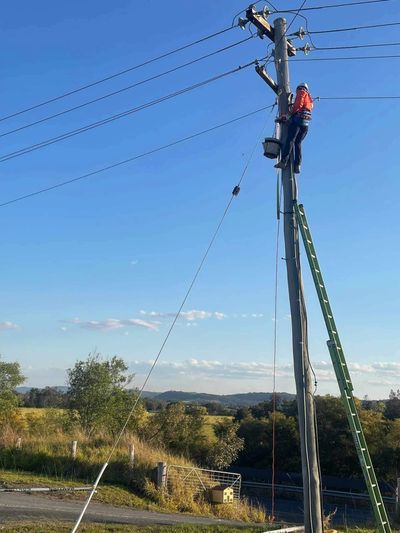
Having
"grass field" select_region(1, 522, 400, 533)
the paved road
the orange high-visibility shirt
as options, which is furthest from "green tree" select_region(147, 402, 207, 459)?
the orange high-visibility shirt

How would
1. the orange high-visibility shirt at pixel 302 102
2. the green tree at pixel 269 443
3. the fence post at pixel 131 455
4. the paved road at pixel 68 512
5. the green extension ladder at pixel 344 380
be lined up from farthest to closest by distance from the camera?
the green tree at pixel 269 443, the fence post at pixel 131 455, the paved road at pixel 68 512, the orange high-visibility shirt at pixel 302 102, the green extension ladder at pixel 344 380

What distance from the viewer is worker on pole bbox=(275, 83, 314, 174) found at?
26.1ft

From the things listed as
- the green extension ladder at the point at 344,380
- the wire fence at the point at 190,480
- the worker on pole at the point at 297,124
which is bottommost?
the wire fence at the point at 190,480

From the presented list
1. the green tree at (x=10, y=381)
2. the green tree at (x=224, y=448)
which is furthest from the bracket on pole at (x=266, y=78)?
the green tree at (x=10, y=381)

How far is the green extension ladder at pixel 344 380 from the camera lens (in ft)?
22.9

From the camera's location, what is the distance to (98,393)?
40.0m

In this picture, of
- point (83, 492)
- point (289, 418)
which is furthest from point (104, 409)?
point (83, 492)

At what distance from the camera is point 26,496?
1277 cm

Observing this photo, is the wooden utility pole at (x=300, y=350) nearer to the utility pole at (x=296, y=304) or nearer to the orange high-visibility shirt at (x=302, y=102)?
the utility pole at (x=296, y=304)

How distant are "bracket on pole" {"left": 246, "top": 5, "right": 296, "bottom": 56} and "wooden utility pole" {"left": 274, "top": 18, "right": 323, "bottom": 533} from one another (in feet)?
1.37

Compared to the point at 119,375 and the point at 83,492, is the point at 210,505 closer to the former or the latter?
the point at 83,492

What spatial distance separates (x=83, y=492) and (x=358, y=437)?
30.0 ft

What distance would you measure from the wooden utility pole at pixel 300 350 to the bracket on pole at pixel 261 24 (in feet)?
1.37

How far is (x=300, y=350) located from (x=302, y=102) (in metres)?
3.52
